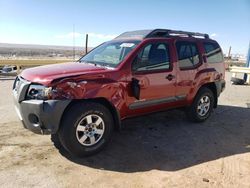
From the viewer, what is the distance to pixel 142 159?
432 cm

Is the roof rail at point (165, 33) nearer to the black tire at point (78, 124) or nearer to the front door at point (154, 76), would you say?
the front door at point (154, 76)

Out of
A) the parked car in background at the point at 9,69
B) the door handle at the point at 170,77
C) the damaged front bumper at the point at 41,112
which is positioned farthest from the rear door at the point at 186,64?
the parked car in background at the point at 9,69

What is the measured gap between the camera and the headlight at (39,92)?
3.85 m

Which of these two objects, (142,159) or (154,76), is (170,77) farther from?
(142,159)

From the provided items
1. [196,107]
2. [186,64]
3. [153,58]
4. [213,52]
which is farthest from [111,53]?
[213,52]

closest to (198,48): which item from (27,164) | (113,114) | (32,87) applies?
(113,114)

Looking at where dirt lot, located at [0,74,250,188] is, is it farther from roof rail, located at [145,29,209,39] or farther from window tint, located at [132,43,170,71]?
roof rail, located at [145,29,209,39]

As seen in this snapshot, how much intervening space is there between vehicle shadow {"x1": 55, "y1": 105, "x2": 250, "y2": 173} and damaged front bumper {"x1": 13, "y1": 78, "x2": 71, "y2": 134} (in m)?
0.70

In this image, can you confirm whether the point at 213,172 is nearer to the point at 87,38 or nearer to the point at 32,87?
the point at 32,87

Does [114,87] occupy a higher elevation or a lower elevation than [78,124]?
higher

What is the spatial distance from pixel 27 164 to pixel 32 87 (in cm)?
114

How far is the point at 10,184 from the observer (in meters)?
3.49

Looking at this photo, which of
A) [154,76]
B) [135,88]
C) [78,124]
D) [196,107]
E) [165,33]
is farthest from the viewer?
[196,107]

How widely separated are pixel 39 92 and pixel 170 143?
8.30 feet
